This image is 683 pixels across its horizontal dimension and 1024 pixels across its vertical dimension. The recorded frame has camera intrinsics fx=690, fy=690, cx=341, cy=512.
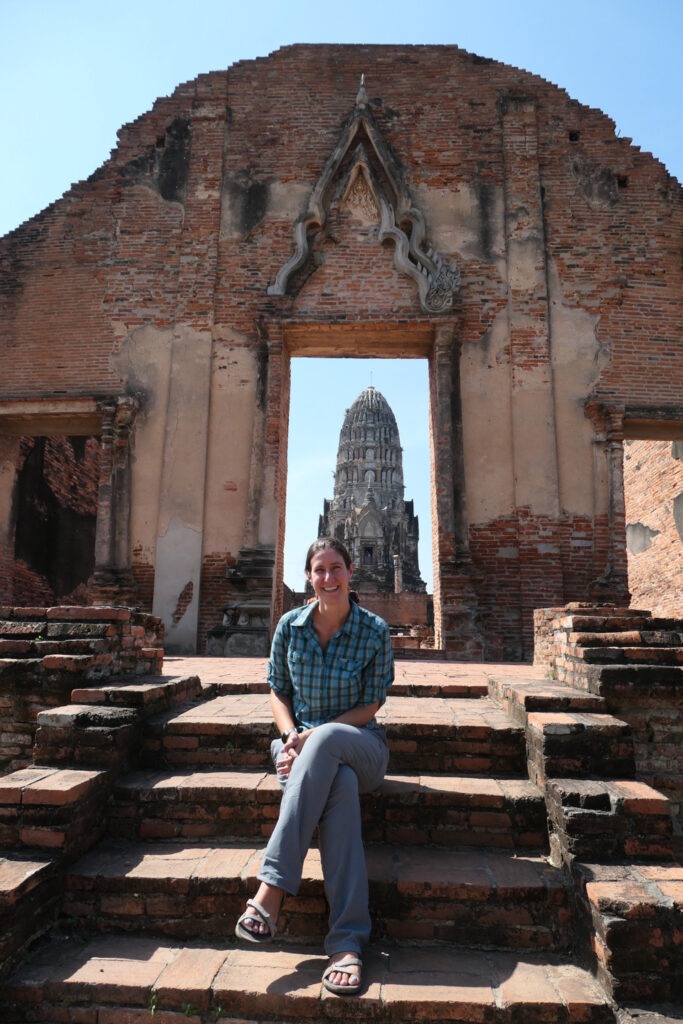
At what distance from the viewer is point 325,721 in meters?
3.02

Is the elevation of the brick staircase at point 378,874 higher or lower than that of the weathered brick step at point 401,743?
lower

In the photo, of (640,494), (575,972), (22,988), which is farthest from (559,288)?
(22,988)

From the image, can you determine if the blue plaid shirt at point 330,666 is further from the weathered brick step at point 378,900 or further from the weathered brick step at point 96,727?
the weathered brick step at point 96,727

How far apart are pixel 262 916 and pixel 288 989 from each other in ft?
0.79

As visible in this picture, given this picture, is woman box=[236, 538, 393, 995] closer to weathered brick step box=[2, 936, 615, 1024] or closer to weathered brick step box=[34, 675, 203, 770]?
weathered brick step box=[2, 936, 615, 1024]

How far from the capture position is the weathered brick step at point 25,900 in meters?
2.39

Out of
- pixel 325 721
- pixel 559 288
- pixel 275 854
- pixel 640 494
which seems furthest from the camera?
pixel 640 494

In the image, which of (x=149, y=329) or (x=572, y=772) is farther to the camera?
(x=149, y=329)

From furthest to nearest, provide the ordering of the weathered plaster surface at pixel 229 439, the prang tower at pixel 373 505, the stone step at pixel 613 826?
the prang tower at pixel 373 505 → the weathered plaster surface at pixel 229 439 → the stone step at pixel 613 826

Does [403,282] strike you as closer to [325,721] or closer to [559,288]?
[559,288]

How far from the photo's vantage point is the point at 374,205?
32.9 ft

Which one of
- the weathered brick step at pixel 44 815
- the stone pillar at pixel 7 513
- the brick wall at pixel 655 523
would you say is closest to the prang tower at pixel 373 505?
the brick wall at pixel 655 523

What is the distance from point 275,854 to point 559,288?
8878mm

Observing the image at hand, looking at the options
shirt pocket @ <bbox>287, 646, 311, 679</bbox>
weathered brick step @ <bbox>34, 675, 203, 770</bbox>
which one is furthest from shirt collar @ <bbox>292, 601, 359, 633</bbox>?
weathered brick step @ <bbox>34, 675, 203, 770</bbox>
